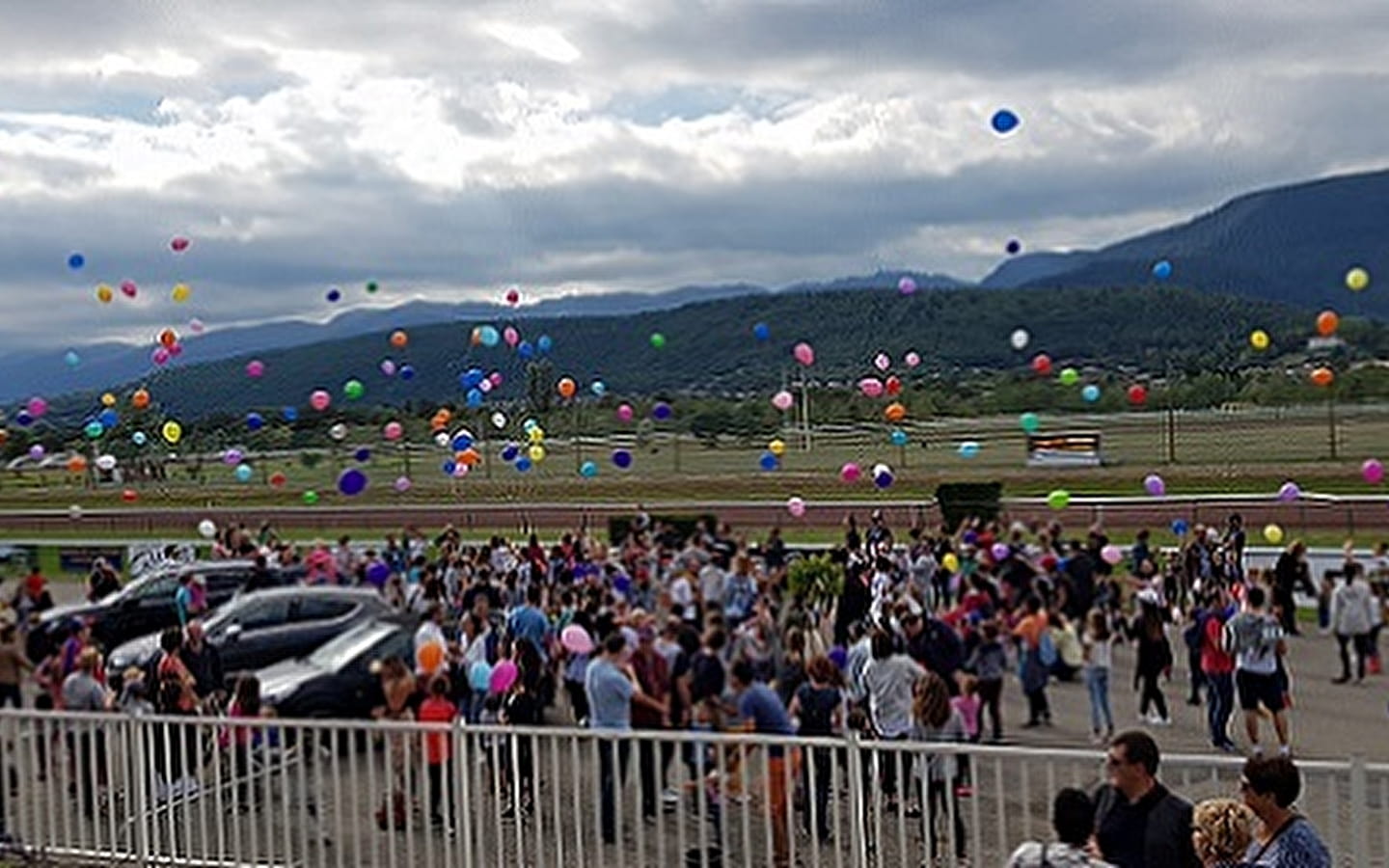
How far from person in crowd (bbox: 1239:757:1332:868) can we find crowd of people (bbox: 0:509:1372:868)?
0.02 metres

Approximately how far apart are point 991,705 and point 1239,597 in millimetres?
2418

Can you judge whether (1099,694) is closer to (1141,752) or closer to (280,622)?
(1141,752)

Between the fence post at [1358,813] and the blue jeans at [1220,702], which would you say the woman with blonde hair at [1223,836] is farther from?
the blue jeans at [1220,702]

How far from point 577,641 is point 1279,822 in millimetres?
8533

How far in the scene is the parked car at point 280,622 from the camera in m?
17.0

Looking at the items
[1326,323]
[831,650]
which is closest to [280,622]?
[831,650]

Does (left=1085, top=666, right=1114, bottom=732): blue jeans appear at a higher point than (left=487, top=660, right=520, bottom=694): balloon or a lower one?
lower

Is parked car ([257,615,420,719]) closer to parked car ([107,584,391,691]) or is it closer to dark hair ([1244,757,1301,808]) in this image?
parked car ([107,584,391,691])

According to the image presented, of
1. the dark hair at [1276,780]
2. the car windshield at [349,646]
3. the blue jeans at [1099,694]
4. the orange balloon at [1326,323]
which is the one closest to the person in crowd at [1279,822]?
the dark hair at [1276,780]

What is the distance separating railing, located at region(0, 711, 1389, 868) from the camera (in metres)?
7.44

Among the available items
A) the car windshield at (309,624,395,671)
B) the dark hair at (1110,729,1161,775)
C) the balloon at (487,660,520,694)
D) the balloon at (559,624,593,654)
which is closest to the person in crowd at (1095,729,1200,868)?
the dark hair at (1110,729,1161,775)

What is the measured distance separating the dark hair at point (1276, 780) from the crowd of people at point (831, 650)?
15mm

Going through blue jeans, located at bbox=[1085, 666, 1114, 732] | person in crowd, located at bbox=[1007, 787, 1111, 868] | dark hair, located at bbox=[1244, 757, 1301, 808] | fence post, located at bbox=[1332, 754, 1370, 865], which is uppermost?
dark hair, located at bbox=[1244, 757, 1301, 808]

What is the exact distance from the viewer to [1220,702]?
13.1m
